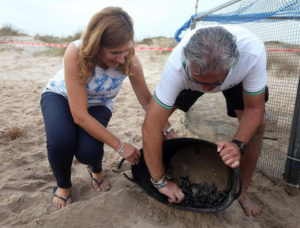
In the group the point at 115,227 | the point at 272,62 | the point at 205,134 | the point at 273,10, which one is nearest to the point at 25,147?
the point at 115,227

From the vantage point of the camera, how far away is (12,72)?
6629 millimetres

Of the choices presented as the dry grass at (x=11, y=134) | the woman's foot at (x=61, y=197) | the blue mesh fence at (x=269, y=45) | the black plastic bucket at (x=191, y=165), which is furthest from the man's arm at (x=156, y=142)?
the dry grass at (x=11, y=134)

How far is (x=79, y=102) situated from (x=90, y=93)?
0.63 feet

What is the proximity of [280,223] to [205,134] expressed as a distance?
4.32 ft

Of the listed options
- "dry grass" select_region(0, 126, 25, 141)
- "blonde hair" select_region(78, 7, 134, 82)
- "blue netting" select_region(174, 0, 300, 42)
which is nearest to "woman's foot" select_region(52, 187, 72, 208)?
"blonde hair" select_region(78, 7, 134, 82)

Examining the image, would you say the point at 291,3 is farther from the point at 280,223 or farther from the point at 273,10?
the point at 280,223

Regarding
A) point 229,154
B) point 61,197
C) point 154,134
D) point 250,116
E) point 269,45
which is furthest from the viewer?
point 269,45

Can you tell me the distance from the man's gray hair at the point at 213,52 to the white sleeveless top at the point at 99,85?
677 millimetres

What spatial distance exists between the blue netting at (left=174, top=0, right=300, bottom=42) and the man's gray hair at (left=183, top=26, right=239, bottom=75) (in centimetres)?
100

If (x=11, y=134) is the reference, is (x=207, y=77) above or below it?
above

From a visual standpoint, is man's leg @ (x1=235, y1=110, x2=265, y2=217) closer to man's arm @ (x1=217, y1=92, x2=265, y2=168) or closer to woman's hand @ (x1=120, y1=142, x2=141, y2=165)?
man's arm @ (x1=217, y1=92, x2=265, y2=168)

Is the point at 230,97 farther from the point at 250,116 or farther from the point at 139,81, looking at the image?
the point at 139,81

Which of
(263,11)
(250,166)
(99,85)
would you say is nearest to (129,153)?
(99,85)

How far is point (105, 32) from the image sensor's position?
4.76ft
